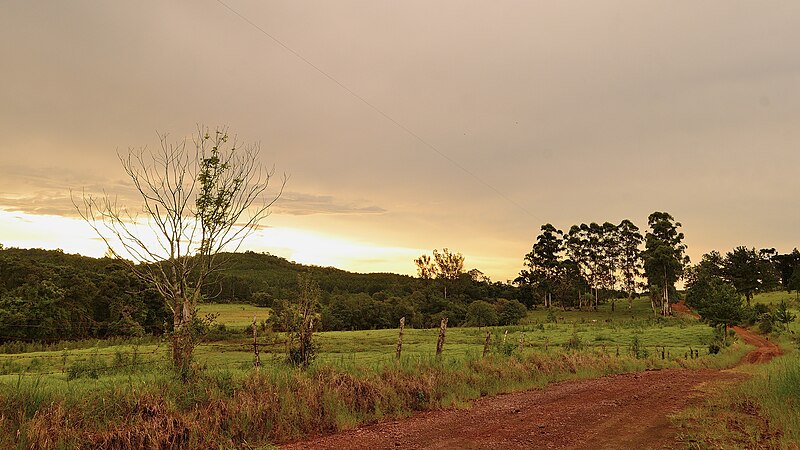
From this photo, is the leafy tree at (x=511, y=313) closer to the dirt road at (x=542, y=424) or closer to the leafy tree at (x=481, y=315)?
the leafy tree at (x=481, y=315)

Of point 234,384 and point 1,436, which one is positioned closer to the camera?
point 1,436

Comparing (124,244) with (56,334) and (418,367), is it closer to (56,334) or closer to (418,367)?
(418,367)

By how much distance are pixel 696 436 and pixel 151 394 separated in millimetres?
11237

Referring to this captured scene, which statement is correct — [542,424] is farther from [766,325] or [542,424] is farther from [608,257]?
[608,257]

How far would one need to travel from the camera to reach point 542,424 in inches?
440

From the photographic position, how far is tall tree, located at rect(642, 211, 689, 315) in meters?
79.2

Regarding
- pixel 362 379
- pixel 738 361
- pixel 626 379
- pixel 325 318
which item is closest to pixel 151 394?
pixel 362 379

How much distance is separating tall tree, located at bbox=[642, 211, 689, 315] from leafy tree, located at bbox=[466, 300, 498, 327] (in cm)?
2722

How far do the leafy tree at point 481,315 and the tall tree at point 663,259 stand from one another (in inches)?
1072

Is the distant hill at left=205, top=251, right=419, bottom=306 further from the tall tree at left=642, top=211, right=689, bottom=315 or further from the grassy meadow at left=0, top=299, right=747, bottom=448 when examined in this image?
the grassy meadow at left=0, top=299, right=747, bottom=448

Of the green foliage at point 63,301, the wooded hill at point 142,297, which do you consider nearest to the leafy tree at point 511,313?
the wooded hill at point 142,297

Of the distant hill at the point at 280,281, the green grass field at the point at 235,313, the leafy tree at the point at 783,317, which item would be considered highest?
the distant hill at the point at 280,281

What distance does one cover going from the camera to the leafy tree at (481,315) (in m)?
86.6

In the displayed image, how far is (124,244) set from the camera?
1313 centimetres
